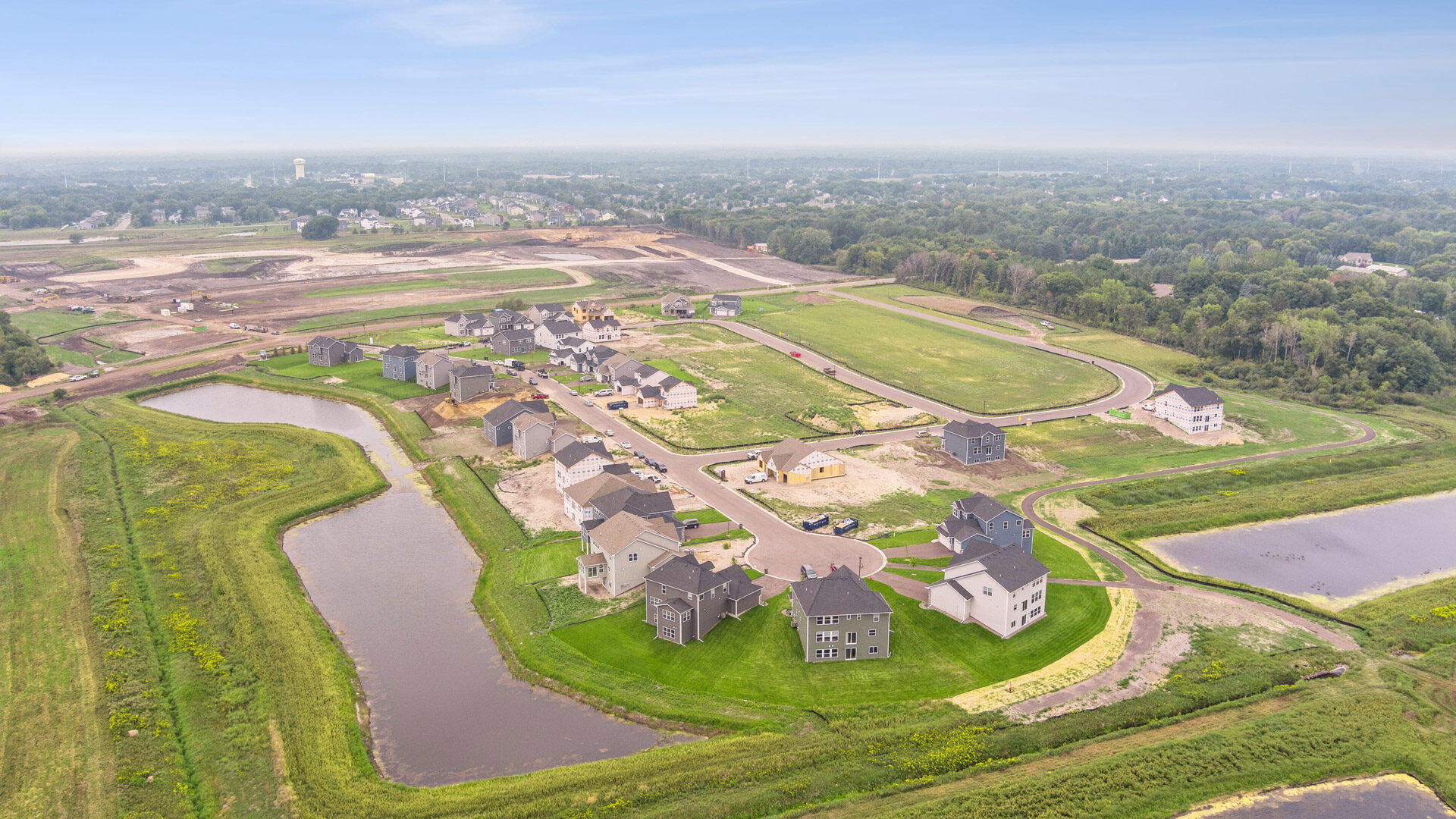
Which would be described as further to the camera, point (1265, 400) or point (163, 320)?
point (163, 320)

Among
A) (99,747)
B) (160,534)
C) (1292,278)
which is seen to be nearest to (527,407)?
(160,534)

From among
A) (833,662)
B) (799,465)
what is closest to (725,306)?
(799,465)

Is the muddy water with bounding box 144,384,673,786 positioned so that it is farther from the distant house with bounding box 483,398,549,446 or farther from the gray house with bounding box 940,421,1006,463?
the gray house with bounding box 940,421,1006,463

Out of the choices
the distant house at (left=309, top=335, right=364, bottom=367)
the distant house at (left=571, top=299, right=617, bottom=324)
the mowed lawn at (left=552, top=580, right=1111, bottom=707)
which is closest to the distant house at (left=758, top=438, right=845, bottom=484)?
the mowed lawn at (left=552, top=580, right=1111, bottom=707)

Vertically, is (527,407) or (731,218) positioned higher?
(731,218)

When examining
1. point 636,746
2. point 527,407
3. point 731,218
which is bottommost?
point 636,746

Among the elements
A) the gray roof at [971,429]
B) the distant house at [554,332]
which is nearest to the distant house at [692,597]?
the gray roof at [971,429]

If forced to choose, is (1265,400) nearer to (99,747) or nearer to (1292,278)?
(1292,278)

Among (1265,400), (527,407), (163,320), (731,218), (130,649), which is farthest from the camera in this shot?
(731,218)
